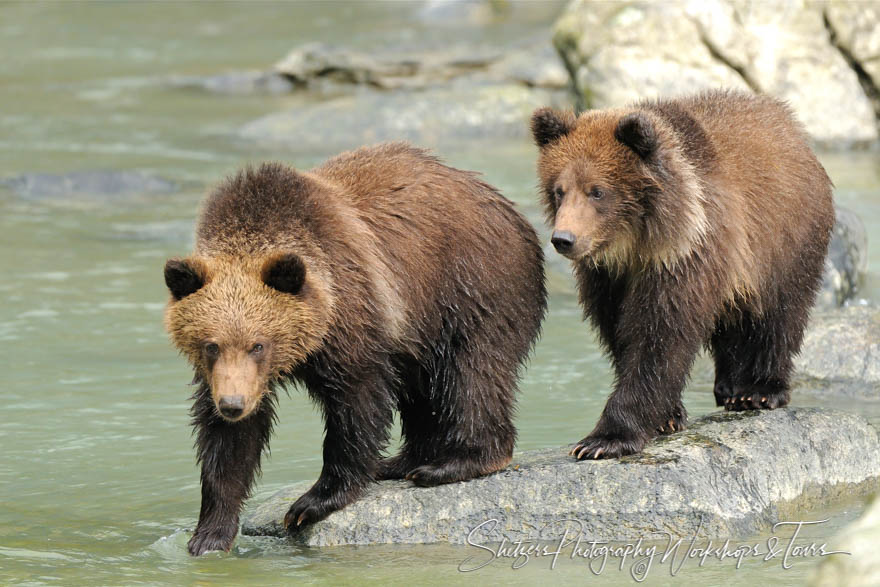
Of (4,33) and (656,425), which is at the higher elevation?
(4,33)

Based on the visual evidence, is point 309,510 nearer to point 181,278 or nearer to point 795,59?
point 181,278

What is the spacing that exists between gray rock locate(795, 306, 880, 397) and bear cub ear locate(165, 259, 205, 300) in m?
6.13

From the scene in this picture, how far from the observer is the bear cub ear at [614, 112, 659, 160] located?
310 inches

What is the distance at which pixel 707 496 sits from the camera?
26.0 feet

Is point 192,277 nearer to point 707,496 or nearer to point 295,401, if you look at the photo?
point 707,496

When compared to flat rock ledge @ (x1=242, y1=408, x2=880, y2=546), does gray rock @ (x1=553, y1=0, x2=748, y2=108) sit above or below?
above

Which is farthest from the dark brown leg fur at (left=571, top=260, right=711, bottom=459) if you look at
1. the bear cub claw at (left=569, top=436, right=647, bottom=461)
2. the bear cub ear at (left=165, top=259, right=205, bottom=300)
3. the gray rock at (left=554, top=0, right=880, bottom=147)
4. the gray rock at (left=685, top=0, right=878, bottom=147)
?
the gray rock at (left=685, top=0, right=878, bottom=147)

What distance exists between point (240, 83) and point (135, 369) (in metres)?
17.7

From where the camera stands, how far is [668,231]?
8.01 m

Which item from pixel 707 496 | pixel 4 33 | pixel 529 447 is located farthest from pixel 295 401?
pixel 4 33

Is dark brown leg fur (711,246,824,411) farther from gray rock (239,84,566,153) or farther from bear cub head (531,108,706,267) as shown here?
gray rock (239,84,566,153)

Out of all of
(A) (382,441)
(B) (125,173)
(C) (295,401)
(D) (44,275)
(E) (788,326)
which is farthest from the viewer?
(B) (125,173)

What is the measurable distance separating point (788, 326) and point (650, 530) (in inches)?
83.0

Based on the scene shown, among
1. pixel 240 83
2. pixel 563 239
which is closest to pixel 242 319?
pixel 563 239
